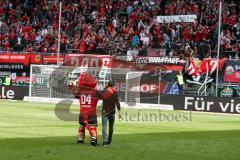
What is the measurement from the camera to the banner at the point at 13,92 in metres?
42.2

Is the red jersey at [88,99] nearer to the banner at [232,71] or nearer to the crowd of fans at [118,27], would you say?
the banner at [232,71]

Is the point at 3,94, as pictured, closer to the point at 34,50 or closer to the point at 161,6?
the point at 34,50

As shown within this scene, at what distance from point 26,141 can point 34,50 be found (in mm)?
27030

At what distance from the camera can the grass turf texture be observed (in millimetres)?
16406

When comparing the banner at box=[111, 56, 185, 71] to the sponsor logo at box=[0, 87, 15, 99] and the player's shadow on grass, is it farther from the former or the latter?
the player's shadow on grass

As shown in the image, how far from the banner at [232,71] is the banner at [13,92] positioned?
13366mm

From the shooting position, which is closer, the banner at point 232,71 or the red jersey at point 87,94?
the red jersey at point 87,94

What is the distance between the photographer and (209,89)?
3588cm

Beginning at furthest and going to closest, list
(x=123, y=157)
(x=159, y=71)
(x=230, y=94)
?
(x=159, y=71) < (x=230, y=94) < (x=123, y=157)

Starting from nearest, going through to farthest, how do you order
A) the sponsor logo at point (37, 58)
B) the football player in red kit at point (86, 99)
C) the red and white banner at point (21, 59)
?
the football player in red kit at point (86, 99) → the sponsor logo at point (37, 58) → the red and white banner at point (21, 59)

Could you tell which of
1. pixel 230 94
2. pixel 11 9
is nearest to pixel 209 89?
pixel 230 94

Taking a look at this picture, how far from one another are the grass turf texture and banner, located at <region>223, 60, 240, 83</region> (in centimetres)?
417

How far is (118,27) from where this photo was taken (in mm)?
45312

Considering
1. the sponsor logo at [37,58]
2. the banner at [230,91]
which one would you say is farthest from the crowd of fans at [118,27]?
the banner at [230,91]
